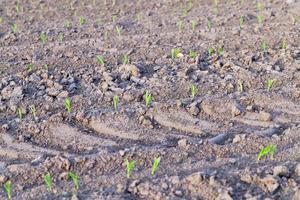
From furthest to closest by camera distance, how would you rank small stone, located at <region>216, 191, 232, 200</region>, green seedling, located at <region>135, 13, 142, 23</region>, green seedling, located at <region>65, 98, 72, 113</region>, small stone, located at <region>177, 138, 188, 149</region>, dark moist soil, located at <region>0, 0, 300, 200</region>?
1. green seedling, located at <region>135, 13, 142, 23</region>
2. green seedling, located at <region>65, 98, 72, 113</region>
3. small stone, located at <region>177, 138, 188, 149</region>
4. dark moist soil, located at <region>0, 0, 300, 200</region>
5. small stone, located at <region>216, 191, 232, 200</region>

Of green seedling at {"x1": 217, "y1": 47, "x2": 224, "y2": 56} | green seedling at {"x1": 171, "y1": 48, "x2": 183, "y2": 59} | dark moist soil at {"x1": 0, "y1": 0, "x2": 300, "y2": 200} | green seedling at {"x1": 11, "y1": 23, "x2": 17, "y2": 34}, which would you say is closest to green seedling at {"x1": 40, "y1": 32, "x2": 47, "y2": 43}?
dark moist soil at {"x1": 0, "y1": 0, "x2": 300, "y2": 200}

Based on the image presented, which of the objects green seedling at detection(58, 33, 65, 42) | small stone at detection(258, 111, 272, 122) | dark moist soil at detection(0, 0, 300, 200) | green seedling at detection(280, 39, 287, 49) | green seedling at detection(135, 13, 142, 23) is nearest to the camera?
dark moist soil at detection(0, 0, 300, 200)

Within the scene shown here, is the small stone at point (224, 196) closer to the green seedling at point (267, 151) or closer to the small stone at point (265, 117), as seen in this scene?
the green seedling at point (267, 151)

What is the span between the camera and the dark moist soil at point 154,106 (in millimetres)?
3182

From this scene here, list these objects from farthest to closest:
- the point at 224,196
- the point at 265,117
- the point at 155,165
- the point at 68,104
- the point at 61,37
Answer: the point at 61,37
the point at 68,104
the point at 265,117
the point at 155,165
the point at 224,196

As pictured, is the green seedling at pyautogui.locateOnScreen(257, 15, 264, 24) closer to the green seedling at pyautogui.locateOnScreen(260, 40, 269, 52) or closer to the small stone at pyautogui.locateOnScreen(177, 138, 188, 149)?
the green seedling at pyautogui.locateOnScreen(260, 40, 269, 52)

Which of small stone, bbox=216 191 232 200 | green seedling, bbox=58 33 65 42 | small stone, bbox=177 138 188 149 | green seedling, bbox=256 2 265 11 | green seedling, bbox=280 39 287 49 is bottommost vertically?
green seedling, bbox=256 2 265 11

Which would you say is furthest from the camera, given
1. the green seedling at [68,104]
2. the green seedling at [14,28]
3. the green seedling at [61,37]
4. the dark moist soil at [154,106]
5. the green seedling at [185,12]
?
the green seedling at [185,12]

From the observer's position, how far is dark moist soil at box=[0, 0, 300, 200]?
318 centimetres

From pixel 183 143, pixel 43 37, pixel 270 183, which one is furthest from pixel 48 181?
pixel 43 37

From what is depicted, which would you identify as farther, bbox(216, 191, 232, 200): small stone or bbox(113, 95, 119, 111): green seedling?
bbox(113, 95, 119, 111): green seedling

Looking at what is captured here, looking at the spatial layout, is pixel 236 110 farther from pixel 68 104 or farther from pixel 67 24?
pixel 67 24

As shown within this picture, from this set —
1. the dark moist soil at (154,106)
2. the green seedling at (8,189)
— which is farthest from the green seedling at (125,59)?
the green seedling at (8,189)

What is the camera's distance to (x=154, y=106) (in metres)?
4.00
